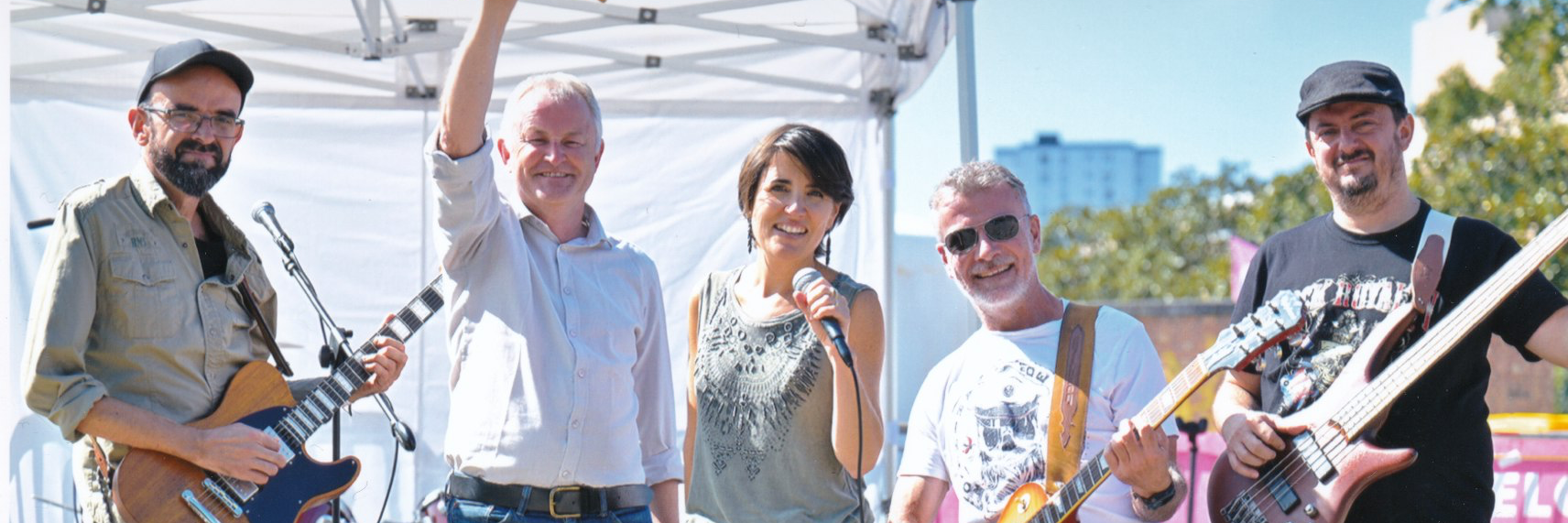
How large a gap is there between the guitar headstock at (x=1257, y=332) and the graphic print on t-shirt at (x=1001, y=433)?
15.2 inches

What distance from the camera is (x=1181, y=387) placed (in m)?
2.79

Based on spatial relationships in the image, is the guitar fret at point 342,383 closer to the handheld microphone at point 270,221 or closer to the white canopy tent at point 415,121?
the handheld microphone at point 270,221

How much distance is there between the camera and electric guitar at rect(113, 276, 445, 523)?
312 cm

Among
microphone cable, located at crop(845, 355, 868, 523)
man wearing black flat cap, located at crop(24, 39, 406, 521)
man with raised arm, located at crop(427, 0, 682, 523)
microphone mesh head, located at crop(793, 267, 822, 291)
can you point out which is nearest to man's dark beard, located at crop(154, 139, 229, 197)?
man wearing black flat cap, located at crop(24, 39, 406, 521)

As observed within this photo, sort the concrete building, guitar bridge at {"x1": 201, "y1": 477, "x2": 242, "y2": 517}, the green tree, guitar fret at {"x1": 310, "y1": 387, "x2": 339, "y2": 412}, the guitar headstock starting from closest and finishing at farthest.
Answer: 1. the guitar headstock
2. guitar bridge at {"x1": 201, "y1": 477, "x2": 242, "y2": 517}
3. guitar fret at {"x1": 310, "y1": 387, "x2": 339, "y2": 412}
4. the green tree
5. the concrete building

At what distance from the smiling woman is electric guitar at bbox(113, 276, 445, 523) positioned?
39.6 inches

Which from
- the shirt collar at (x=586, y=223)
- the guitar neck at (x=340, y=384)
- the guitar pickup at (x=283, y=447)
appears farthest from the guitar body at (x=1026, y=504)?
the guitar pickup at (x=283, y=447)

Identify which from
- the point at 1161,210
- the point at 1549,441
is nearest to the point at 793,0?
the point at 1549,441

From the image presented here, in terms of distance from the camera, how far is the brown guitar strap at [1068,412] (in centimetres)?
293

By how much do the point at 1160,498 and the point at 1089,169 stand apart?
5263 inches

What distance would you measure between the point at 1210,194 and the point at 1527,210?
28731 millimetres

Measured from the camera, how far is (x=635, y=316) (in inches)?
113

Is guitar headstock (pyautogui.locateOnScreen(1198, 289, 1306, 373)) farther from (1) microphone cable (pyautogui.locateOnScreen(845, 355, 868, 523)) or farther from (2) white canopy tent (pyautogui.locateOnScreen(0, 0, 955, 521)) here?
(2) white canopy tent (pyautogui.locateOnScreen(0, 0, 955, 521))

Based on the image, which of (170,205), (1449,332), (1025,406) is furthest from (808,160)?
(170,205)
